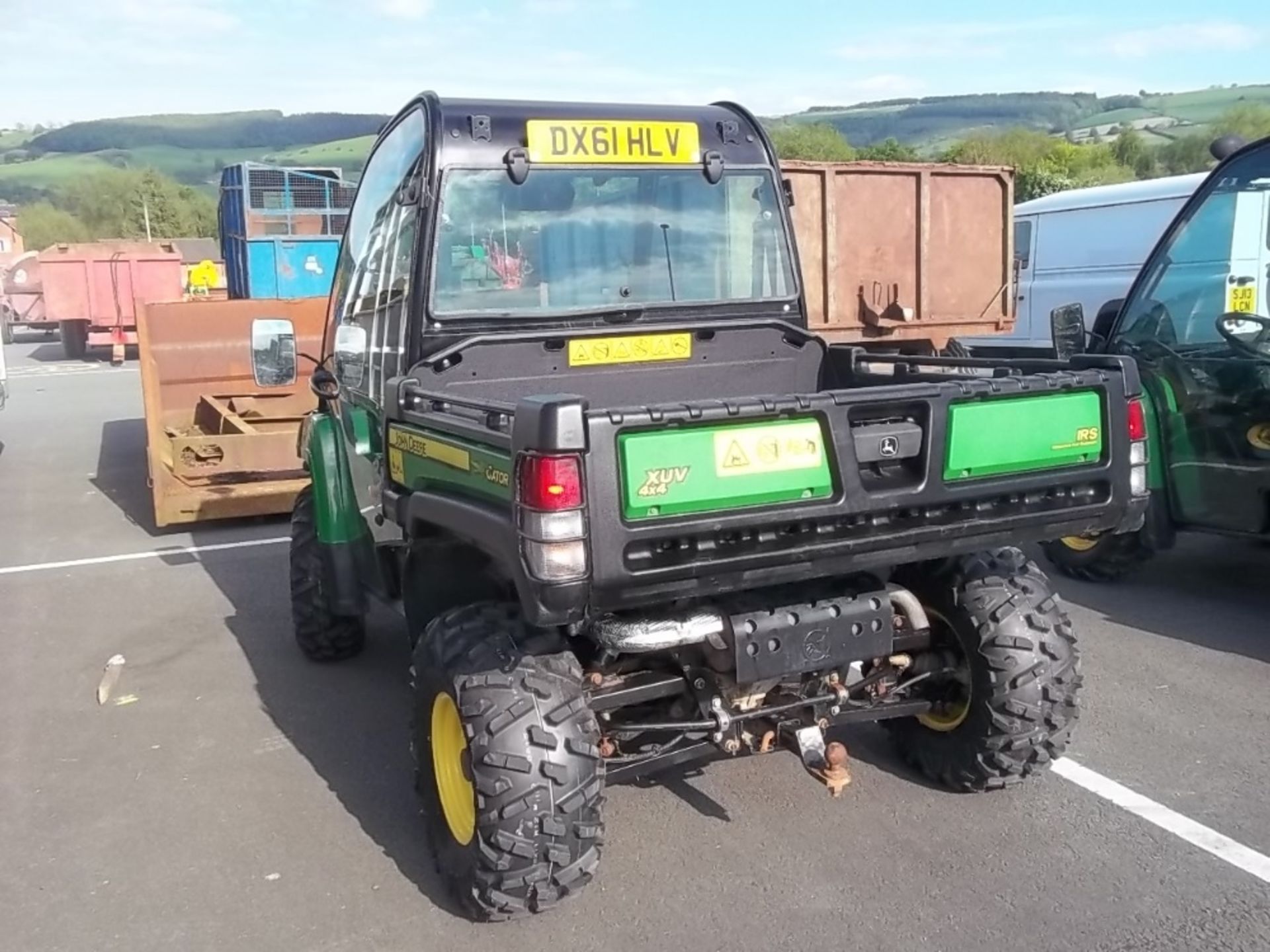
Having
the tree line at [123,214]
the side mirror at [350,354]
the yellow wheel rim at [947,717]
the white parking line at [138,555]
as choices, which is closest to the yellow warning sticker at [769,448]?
the yellow wheel rim at [947,717]

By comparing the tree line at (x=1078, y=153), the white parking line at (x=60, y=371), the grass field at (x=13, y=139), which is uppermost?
the grass field at (x=13, y=139)

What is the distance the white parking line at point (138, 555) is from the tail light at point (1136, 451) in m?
5.52

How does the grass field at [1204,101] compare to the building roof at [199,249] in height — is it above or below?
above

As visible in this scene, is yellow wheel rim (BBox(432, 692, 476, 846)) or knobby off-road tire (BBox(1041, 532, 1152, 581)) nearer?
yellow wheel rim (BBox(432, 692, 476, 846))

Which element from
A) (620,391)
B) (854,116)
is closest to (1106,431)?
(620,391)

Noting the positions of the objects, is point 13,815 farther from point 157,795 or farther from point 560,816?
point 560,816

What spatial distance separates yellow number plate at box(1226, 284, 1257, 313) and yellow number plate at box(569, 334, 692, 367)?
119 inches

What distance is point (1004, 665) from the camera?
3844 millimetres

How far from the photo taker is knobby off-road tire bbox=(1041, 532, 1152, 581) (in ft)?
20.8

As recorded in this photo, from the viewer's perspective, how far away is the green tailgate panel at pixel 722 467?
2.95 metres

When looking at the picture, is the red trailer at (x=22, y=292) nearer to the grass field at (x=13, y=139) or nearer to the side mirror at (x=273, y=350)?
the side mirror at (x=273, y=350)

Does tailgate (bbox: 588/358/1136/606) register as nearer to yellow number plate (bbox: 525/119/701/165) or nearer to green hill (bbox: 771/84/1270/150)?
yellow number plate (bbox: 525/119/701/165)

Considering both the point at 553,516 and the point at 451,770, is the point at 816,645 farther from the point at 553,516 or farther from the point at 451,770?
the point at 451,770

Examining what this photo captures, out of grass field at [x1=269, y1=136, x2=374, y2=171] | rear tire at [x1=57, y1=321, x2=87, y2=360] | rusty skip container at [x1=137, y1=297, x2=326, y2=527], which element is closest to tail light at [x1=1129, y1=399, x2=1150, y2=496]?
rusty skip container at [x1=137, y1=297, x2=326, y2=527]
